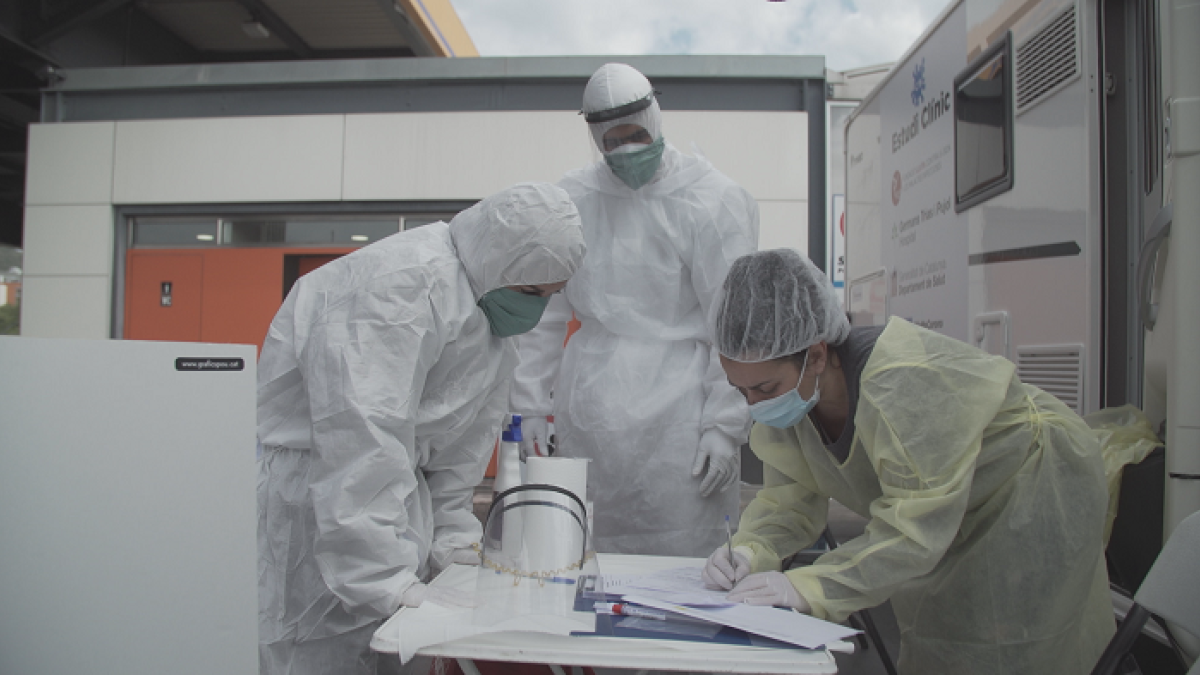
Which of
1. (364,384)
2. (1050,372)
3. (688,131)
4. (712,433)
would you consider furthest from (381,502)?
(688,131)

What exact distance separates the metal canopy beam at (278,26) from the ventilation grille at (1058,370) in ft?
26.0

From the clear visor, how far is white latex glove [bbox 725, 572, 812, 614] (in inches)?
11.5

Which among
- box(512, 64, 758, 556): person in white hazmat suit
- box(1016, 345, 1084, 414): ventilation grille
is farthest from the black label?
box(1016, 345, 1084, 414): ventilation grille

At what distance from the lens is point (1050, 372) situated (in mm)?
2105

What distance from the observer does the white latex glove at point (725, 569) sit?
1.44 m

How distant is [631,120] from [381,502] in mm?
1275

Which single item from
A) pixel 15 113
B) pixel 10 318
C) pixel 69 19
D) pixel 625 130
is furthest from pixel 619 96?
pixel 15 113

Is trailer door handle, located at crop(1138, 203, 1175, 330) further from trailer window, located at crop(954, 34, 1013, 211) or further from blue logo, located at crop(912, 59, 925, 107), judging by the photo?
blue logo, located at crop(912, 59, 925, 107)

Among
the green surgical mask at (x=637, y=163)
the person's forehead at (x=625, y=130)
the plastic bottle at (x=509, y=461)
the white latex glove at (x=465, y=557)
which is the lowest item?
the white latex glove at (x=465, y=557)

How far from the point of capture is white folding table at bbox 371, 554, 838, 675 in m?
1.07

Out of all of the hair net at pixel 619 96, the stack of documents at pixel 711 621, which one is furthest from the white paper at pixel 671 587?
the hair net at pixel 619 96

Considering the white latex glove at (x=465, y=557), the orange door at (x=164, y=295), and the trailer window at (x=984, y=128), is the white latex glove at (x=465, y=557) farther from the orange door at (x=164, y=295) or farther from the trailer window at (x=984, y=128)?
the orange door at (x=164, y=295)

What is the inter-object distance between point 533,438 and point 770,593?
108 cm

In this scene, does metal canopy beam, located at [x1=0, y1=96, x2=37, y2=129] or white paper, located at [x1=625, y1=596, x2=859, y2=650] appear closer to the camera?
white paper, located at [x1=625, y1=596, x2=859, y2=650]
